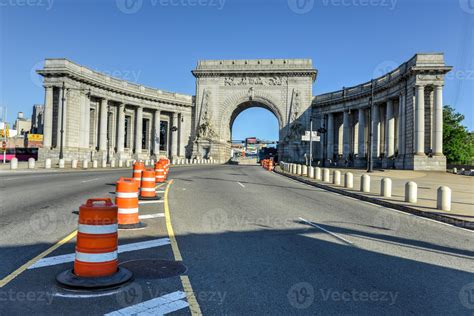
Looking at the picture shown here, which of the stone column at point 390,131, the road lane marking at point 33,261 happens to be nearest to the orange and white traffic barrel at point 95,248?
the road lane marking at point 33,261

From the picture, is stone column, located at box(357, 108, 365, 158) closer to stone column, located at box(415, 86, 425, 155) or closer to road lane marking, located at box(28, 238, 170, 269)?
stone column, located at box(415, 86, 425, 155)

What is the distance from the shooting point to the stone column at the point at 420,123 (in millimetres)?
40125

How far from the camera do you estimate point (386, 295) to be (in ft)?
16.6

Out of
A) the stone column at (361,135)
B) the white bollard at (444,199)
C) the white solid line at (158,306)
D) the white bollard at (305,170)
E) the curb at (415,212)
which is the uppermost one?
the stone column at (361,135)

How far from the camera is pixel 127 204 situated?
912 centimetres

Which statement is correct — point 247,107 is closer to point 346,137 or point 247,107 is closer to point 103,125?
point 346,137

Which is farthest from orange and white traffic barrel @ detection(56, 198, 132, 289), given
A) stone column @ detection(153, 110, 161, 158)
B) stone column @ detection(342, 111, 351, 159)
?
stone column @ detection(153, 110, 161, 158)

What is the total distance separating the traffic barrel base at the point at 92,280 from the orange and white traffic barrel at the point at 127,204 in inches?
143

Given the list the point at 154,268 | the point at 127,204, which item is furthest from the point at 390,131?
the point at 154,268

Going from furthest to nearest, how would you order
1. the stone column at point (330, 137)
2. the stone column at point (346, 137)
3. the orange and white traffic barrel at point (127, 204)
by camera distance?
the stone column at point (330, 137)
the stone column at point (346, 137)
the orange and white traffic barrel at point (127, 204)

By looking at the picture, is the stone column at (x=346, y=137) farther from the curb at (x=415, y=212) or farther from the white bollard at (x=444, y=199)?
the white bollard at (x=444, y=199)

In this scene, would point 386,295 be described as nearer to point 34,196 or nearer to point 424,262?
point 424,262

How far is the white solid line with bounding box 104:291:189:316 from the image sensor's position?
4.27m

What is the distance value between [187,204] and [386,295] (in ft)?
29.0
